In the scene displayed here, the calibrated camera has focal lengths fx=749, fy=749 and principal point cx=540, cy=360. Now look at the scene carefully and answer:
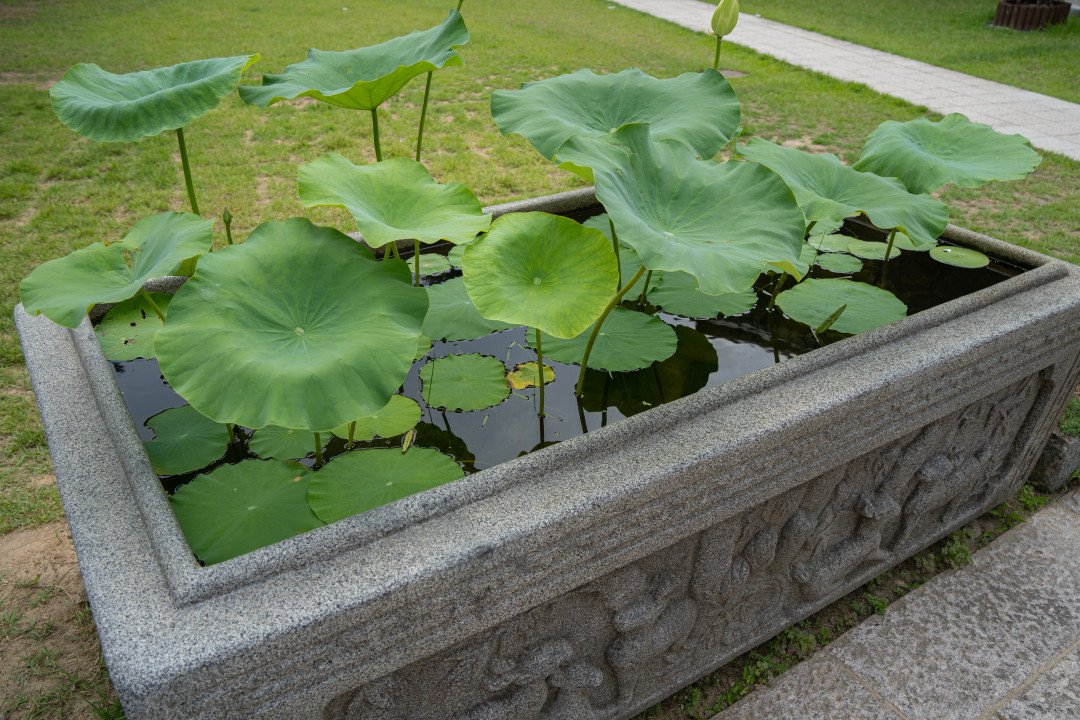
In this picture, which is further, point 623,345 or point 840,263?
point 840,263

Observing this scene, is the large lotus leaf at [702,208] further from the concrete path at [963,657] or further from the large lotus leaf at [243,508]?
the concrete path at [963,657]

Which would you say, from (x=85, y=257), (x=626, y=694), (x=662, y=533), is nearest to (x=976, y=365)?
(x=662, y=533)

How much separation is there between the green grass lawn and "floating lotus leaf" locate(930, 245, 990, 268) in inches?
178

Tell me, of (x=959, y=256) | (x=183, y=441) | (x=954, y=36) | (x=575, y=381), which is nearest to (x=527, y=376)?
(x=575, y=381)

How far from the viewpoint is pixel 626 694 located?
148 cm

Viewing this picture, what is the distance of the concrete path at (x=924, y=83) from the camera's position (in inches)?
198

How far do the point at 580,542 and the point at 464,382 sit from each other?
0.70 m

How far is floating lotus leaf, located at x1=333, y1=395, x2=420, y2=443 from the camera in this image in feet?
5.39

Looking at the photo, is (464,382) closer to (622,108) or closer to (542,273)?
(542,273)

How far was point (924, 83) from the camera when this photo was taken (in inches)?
237

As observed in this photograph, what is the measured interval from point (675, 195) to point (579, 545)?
0.76 metres

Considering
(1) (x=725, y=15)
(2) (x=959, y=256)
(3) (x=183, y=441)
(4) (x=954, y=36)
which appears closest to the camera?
(3) (x=183, y=441)

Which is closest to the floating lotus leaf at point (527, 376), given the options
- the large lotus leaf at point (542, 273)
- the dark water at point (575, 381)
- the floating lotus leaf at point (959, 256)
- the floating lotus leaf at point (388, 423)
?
the dark water at point (575, 381)

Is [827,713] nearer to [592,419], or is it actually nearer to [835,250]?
[592,419]
